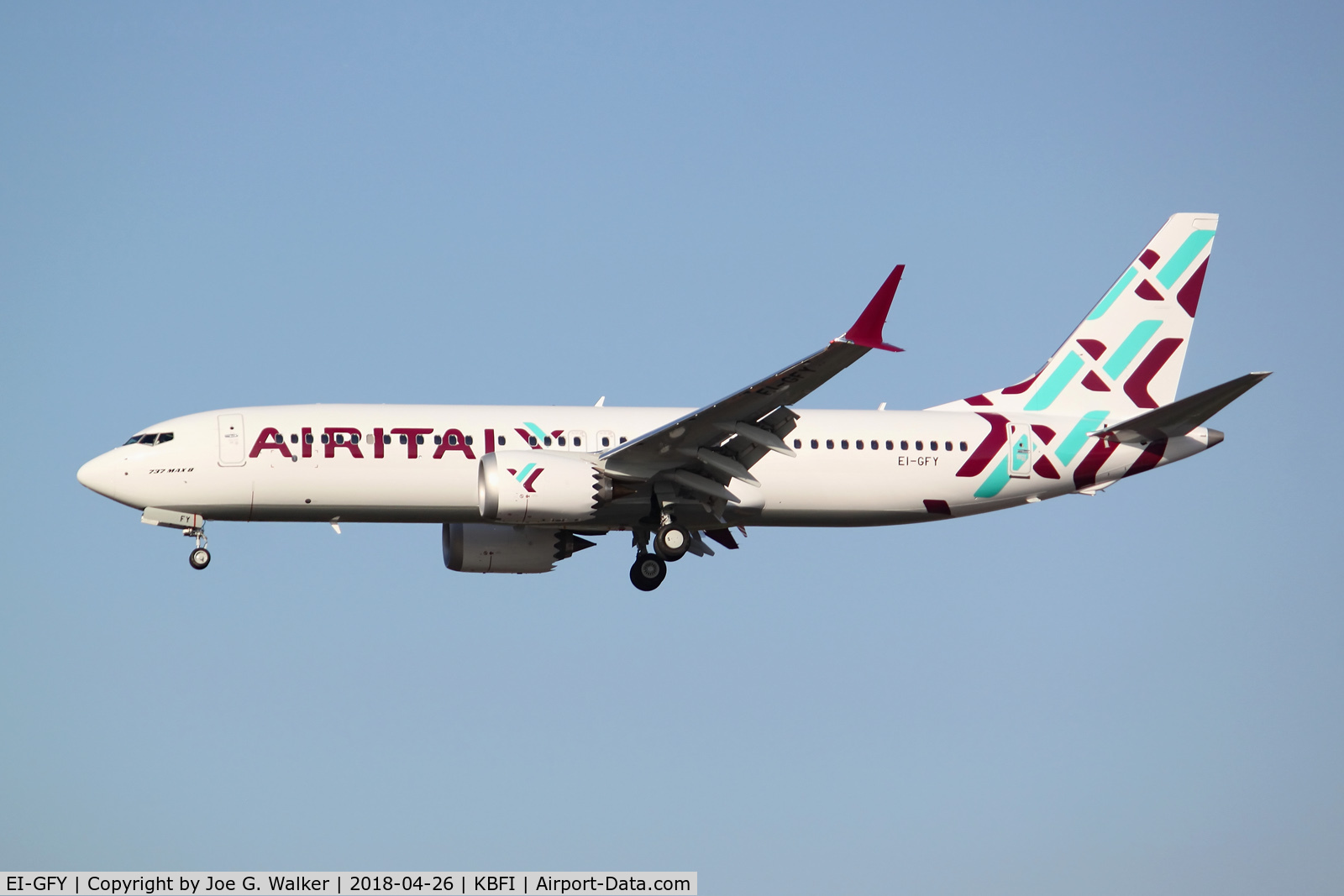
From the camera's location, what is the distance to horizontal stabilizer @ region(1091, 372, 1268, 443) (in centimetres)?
3703

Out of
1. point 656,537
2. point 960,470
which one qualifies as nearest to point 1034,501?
point 960,470

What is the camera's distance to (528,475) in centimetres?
3650

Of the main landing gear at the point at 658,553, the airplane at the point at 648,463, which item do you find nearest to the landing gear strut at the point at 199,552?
the airplane at the point at 648,463

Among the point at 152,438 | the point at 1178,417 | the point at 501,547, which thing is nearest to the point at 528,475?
the point at 501,547

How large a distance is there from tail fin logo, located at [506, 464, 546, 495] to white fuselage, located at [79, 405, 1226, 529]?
543 mm

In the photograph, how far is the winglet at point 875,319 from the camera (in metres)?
31.3

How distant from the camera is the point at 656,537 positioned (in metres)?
39.2

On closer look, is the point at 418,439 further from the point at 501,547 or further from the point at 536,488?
the point at 501,547

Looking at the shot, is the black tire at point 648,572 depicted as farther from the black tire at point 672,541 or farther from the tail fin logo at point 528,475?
the tail fin logo at point 528,475

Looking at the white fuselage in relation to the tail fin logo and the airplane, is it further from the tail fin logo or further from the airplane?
the tail fin logo

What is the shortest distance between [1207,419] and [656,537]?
13.2 meters

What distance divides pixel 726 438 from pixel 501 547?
7.57m

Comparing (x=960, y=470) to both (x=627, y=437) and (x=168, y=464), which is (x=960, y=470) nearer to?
(x=627, y=437)

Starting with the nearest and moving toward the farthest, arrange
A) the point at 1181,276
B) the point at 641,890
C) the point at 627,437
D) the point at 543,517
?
1. the point at 641,890
2. the point at 543,517
3. the point at 627,437
4. the point at 1181,276
